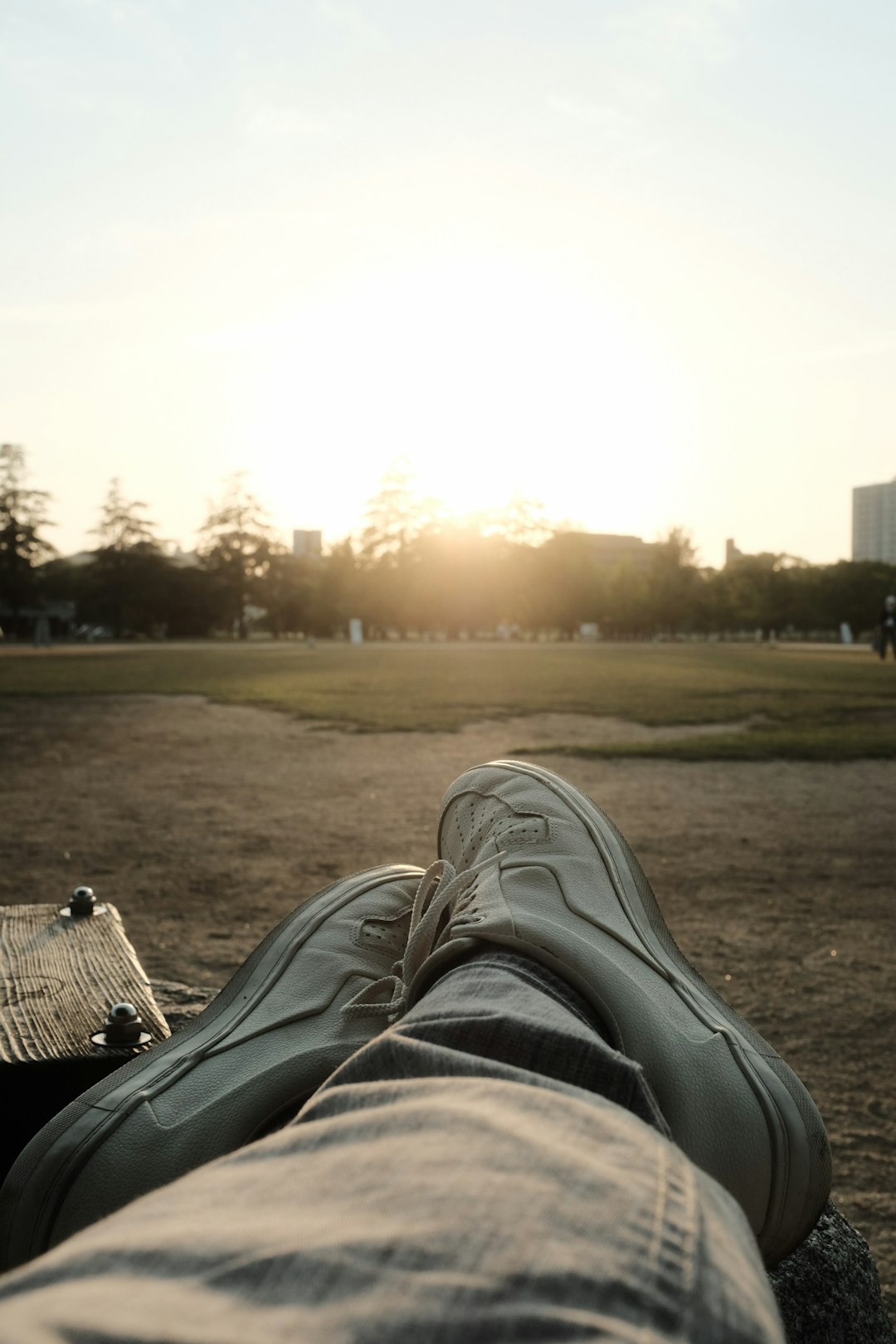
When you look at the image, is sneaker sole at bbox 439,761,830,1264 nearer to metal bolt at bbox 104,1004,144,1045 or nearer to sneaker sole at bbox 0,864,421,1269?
sneaker sole at bbox 0,864,421,1269

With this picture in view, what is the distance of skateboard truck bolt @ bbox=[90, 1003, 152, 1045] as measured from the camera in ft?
4.25

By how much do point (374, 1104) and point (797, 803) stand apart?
5245mm

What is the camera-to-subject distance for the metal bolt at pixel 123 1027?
1.30 meters

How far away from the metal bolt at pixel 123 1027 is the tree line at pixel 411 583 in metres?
52.1

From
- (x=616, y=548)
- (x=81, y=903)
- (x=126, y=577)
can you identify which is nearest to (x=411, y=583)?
(x=126, y=577)

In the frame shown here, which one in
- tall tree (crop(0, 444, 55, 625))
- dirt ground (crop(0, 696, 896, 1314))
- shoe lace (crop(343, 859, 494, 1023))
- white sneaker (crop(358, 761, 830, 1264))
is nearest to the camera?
white sneaker (crop(358, 761, 830, 1264))

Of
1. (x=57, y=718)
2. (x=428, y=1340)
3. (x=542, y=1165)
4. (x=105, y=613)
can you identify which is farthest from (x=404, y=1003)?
(x=105, y=613)

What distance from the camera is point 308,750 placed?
780 centimetres

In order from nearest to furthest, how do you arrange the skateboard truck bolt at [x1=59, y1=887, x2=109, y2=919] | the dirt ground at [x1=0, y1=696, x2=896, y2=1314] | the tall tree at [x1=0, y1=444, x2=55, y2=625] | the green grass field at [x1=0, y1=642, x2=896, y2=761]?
the skateboard truck bolt at [x1=59, y1=887, x2=109, y2=919]
the dirt ground at [x1=0, y1=696, x2=896, y2=1314]
the green grass field at [x1=0, y1=642, x2=896, y2=761]
the tall tree at [x1=0, y1=444, x2=55, y2=625]

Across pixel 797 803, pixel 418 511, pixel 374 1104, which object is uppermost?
pixel 418 511

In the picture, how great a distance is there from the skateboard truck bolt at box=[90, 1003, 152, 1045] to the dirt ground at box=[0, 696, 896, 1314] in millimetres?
1101

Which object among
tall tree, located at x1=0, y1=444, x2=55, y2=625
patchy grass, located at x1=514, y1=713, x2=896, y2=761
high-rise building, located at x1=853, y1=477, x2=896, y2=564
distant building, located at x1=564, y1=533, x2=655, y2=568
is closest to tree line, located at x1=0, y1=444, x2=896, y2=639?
tall tree, located at x1=0, y1=444, x2=55, y2=625

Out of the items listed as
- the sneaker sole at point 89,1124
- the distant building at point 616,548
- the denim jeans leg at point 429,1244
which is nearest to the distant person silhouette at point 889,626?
the sneaker sole at point 89,1124

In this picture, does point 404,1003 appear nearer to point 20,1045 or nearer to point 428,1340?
point 20,1045
